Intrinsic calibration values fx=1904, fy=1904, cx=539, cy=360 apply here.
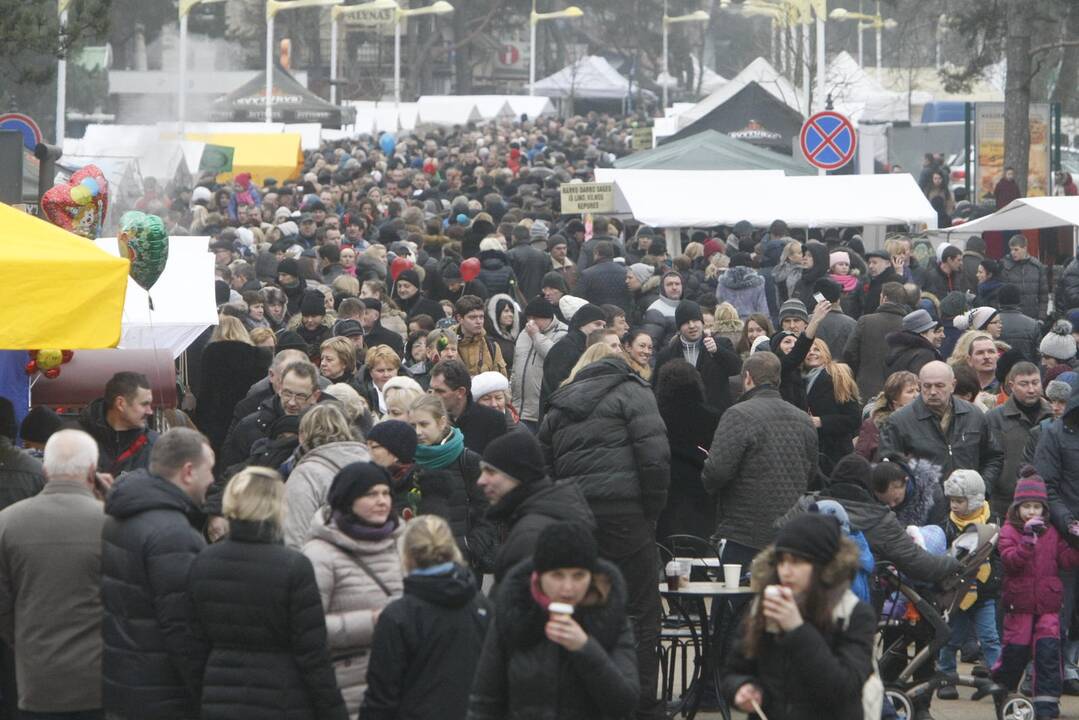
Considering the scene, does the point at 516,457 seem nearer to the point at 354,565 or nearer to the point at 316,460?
the point at 354,565

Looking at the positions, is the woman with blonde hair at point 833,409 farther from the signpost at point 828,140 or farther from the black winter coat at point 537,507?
the signpost at point 828,140

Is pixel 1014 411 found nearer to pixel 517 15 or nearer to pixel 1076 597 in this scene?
pixel 1076 597

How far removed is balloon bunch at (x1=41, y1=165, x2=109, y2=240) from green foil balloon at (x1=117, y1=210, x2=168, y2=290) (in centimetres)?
27

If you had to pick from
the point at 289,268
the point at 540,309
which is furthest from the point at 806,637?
the point at 289,268

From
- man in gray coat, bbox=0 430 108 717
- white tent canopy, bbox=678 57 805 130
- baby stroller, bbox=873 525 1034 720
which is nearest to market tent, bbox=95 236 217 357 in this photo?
man in gray coat, bbox=0 430 108 717

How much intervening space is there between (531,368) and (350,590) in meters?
5.92

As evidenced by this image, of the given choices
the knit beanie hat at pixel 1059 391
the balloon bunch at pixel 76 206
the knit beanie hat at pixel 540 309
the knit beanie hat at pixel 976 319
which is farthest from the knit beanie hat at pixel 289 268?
the knit beanie hat at pixel 1059 391

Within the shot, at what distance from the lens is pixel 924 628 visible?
311 inches

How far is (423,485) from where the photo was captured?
293 inches

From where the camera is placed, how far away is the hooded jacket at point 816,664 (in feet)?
15.5

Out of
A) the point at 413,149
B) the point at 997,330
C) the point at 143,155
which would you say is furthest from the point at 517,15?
the point at 997,330

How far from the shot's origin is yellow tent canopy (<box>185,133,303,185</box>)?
3719 cm

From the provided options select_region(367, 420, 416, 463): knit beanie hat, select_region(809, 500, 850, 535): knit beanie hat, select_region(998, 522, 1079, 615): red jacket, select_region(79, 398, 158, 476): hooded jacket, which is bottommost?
select_region(998, 522, 1079, 615): red jacket

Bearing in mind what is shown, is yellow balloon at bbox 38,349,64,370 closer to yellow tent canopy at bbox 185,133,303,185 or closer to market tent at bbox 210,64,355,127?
yellow tent canopy at bbox 185,133,303,185
